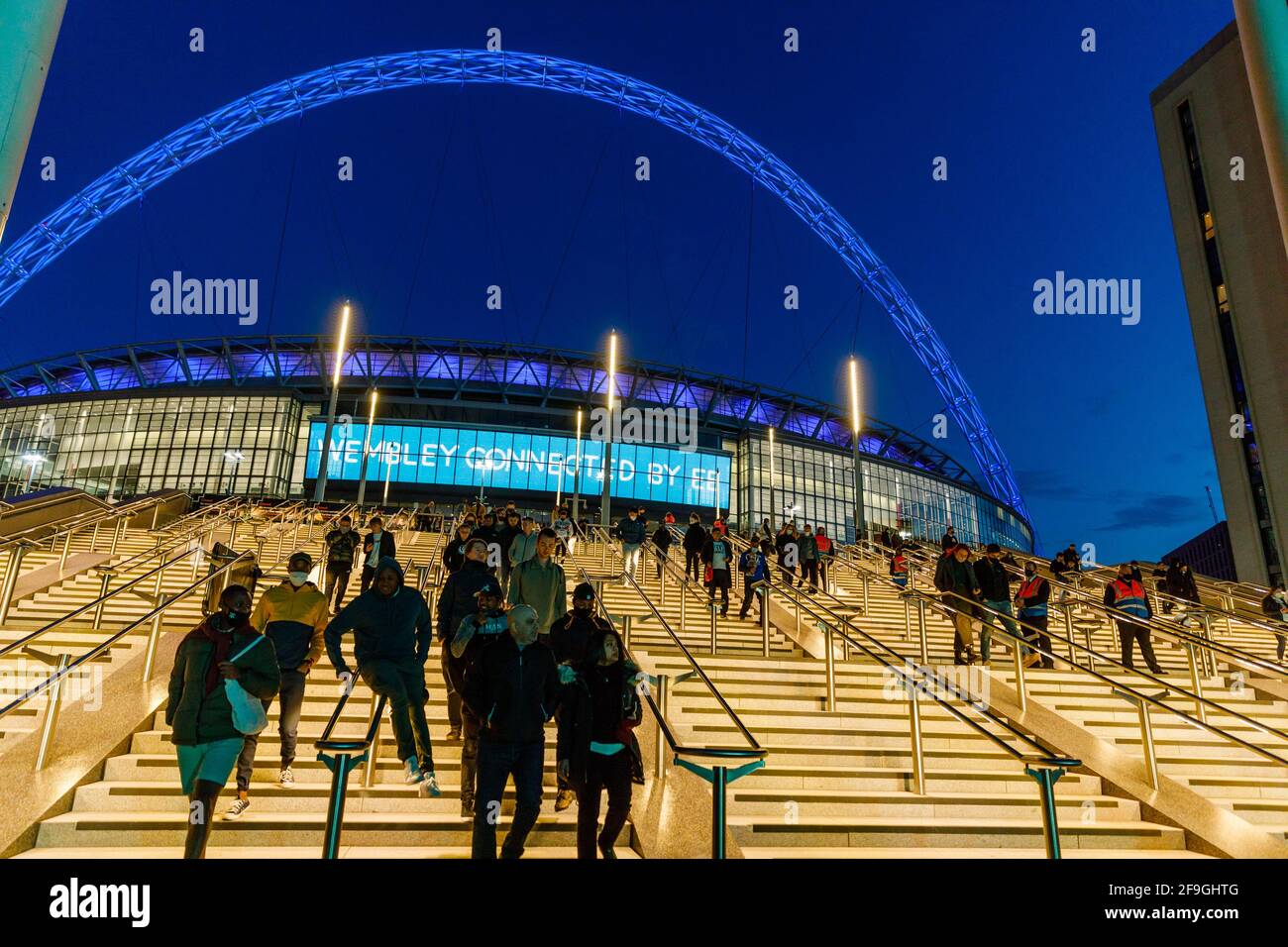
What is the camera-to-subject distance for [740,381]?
68.4 m

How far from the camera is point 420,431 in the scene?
2377 inches

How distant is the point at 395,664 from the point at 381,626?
30cm

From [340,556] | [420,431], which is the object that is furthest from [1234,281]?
[420,431]

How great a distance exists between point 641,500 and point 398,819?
5655 centimetres

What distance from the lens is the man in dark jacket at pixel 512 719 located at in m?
4.62

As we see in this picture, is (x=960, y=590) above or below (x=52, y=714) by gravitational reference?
above

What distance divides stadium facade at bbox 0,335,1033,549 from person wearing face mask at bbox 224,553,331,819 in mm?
52080

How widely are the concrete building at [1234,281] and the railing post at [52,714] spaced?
5125 cm

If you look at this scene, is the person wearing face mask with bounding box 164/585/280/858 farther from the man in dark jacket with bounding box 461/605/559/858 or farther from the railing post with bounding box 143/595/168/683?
the railing post with bounding box 143/595/168/683

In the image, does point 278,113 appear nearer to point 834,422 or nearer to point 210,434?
point 210,434

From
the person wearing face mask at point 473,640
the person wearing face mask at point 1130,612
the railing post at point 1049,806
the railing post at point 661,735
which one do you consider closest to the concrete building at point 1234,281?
the person wearing face mask at point 1130,612

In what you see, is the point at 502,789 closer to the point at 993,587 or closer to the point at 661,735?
the point at 661,735

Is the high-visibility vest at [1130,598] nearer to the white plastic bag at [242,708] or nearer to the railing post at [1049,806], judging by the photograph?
the railing post at [1049,806]
